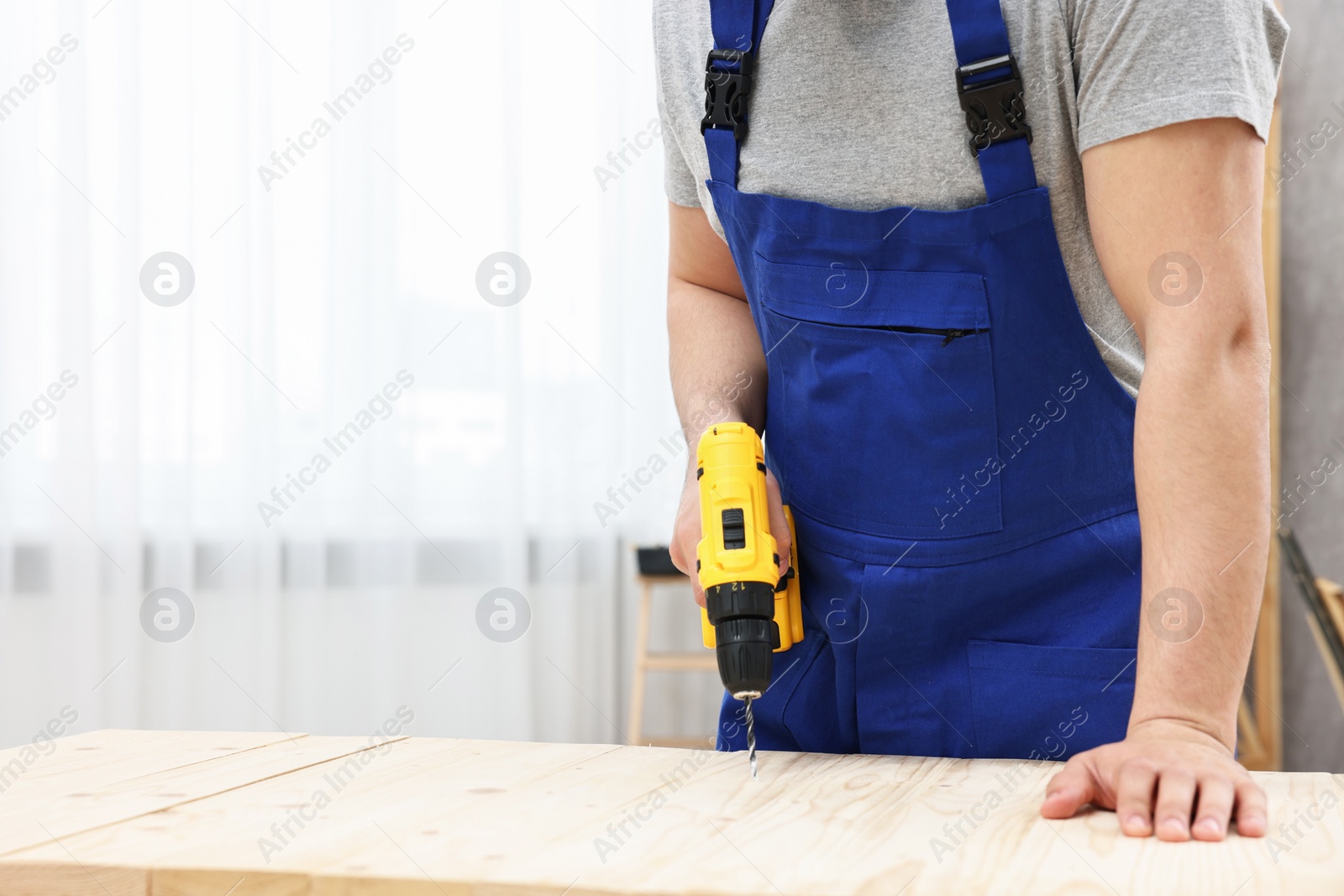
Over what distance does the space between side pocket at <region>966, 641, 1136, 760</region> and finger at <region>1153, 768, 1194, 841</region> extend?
0.81 ft

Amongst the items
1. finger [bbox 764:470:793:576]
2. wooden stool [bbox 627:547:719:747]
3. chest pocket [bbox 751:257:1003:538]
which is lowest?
wooden stool [bbox 627:547:719:747]

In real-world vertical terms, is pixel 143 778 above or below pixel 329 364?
below

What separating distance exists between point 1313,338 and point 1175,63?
2340mm

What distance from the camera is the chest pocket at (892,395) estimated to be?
86cm

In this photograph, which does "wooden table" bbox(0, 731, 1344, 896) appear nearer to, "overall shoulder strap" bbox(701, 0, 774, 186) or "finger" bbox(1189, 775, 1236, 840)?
"finger" bbox(1189, 775, 1236, 840)

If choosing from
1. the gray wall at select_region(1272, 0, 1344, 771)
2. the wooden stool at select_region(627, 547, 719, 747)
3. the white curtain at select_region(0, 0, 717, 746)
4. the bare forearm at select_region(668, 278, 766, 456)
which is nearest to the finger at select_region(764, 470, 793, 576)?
the bare forearm at select_region(668, 278, 766, 456)

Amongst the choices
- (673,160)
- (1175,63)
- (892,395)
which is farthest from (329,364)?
(1175,63)

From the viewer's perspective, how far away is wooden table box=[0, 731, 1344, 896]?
0.49 metres

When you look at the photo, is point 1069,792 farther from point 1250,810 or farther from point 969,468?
point 969,468

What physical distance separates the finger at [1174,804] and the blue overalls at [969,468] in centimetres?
25

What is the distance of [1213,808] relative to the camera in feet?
1.87

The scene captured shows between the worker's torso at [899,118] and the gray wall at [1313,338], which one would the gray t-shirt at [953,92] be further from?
the gray wall at [1313,338]

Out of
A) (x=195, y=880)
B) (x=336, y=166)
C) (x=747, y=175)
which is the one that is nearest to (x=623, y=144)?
(x=336, y=166)

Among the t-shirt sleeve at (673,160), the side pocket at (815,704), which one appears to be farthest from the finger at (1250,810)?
the t-shirt sleeve at (673,160)
